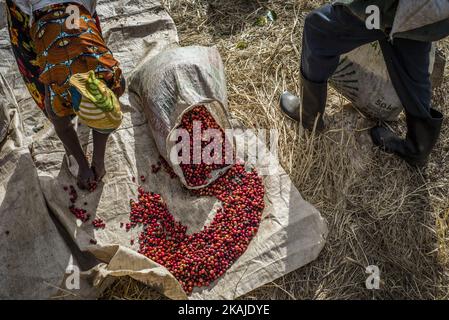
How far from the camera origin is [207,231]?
271 cm

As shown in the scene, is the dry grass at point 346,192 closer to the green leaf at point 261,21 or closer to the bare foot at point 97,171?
the green leaf at point 261,21

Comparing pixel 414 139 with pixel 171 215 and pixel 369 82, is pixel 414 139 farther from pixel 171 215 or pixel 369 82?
pixel 171 215

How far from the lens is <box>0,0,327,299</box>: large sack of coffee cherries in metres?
2.55

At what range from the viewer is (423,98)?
2605 millimetres

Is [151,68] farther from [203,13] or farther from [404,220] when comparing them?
[404,220]

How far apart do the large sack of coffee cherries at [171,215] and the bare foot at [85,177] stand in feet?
0.22

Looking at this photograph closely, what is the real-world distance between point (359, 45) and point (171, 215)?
1402 millimetres

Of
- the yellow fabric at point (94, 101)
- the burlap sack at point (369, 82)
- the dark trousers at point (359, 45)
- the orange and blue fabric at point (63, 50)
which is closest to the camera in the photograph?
the yellow fabric at point (94, 101)

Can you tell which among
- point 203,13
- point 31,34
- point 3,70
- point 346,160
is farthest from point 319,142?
point 3,70

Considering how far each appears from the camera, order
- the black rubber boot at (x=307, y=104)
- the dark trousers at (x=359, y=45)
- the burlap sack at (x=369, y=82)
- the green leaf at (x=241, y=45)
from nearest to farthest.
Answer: the dark trousers at (x=359, y=45), the black rubber boot at (x=307, y=104), the burlap sack at (x=369, y=82), the green leaf at (x=241, y=45)

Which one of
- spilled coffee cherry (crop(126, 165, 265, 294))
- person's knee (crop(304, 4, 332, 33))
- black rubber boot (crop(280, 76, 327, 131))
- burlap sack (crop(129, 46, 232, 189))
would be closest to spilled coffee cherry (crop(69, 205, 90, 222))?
spilled coffee cherry (crop(126, 165, 265, 294))

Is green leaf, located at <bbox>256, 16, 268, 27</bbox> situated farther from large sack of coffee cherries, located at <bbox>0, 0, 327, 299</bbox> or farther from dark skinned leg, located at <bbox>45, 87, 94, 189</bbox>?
dark skinned leg, located at <bbox>45, 87, 94, 189</bbox>

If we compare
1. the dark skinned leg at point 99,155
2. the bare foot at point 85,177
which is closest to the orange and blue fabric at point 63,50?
the dark skinned leg at point 99,155

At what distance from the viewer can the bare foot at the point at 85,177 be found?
2.79 m
